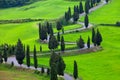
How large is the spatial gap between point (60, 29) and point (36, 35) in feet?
47.5

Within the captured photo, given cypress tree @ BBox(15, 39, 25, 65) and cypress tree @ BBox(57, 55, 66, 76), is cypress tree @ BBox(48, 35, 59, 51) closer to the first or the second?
cypress tree @ BBox(15, 39, 25, 65)

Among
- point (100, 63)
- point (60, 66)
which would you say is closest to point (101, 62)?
point (100, 63)

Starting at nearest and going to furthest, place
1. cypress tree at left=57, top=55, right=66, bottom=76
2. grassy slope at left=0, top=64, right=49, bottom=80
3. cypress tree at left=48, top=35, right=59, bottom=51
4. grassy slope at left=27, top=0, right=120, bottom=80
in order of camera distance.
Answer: grassy slope at left=0, top=64, right=49, bottom=80
cypress tree at left=57, top=55, right=66, bottom=76
grassy slope at left=27, top=0, right=120, bottom=80
cypress tree at left=48, top=35, right=59, bottom=51

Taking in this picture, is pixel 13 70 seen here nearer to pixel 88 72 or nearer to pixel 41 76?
pixel 41 76

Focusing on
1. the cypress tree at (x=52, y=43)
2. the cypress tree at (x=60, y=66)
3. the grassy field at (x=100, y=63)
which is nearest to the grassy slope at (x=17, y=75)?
the cypress tree at (x=60, y=66)

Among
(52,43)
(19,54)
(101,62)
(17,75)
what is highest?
(19,54)

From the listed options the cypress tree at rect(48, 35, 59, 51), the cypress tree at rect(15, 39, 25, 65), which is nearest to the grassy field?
the cypress tree at rect(48, 35, 59, 51)

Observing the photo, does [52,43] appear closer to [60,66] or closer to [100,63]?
[100,63]

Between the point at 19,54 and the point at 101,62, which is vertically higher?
the point at 19,54

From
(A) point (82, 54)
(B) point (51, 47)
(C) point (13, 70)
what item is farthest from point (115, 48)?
(C) point (13, 70)

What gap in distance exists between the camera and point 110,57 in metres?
142

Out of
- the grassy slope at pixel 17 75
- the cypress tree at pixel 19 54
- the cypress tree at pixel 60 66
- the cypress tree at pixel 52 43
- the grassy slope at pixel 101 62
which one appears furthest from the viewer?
the cypress tree at pixel 52 43

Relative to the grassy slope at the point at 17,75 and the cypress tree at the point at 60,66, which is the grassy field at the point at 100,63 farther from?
the grassy slope at the point at 17,75

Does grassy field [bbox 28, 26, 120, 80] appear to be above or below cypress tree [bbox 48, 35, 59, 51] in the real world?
below
